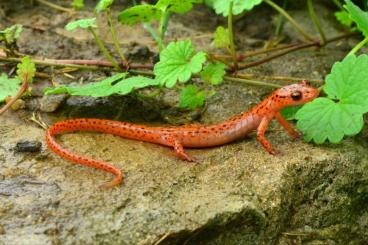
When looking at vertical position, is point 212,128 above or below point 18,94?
below

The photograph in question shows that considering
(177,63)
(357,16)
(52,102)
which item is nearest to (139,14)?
(177,63)

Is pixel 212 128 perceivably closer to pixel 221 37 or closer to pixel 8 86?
pixel 221 37

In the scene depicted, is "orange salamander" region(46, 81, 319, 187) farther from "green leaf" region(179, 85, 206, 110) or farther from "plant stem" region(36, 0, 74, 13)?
"plant stem" region(36, 0, 74, 13)

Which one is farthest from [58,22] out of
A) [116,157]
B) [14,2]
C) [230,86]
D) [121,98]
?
[116,157]

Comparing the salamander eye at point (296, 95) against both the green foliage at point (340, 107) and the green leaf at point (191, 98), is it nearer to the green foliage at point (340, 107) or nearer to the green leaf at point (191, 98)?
the green foliage at point (340, 107)

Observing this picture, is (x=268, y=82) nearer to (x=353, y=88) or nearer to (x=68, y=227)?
(x=353, y=88)

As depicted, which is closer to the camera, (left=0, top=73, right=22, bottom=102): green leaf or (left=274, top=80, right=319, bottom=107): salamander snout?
(left=274, top=80, right=319, bottom=107): salamander snout

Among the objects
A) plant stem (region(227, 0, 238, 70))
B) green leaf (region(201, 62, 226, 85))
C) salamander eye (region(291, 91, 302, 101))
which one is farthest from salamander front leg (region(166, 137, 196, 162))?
plant stem (region(227, 0, 238, 70))
